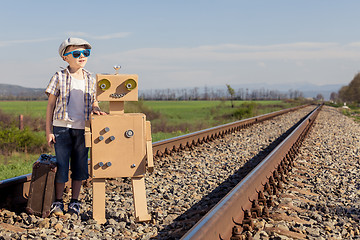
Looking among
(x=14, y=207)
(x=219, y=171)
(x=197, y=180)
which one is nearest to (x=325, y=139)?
(x=219, y=171)

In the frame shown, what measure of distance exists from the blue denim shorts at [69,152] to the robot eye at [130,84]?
2.15 ft

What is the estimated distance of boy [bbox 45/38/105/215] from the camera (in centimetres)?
399

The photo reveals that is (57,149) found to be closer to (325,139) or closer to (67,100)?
(67,100)

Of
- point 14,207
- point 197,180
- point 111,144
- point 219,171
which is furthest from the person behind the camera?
point 219,171

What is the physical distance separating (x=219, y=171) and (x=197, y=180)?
906 millimetres

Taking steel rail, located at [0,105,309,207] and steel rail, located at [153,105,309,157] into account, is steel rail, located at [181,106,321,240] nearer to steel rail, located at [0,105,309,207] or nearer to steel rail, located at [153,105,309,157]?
steel rail, located at [0,105,309,207]

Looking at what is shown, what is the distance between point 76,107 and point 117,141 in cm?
56

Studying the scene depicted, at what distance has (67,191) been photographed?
5082 mm

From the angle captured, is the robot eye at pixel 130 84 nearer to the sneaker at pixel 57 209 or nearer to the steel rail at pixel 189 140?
the sneaker at pixel 57 209

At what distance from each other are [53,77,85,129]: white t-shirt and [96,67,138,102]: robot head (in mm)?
208

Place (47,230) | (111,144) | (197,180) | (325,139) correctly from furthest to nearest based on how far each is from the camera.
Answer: (325,139), (197,180), (111,144), (47,230)

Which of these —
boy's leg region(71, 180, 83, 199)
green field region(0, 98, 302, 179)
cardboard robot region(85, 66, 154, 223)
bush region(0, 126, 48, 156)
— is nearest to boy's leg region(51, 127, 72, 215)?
boy's leg region(71, 180, 83, 199)

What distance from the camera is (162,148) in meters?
7.98

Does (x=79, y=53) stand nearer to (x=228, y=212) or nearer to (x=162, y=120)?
(x=228, y=212)
